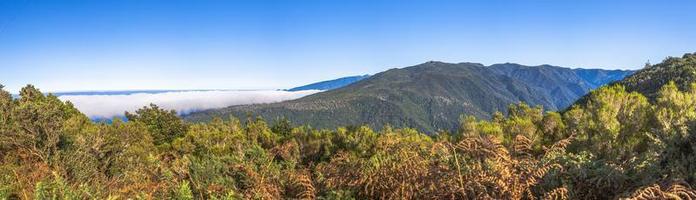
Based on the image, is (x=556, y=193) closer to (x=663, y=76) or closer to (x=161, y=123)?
(x=161, y=123)

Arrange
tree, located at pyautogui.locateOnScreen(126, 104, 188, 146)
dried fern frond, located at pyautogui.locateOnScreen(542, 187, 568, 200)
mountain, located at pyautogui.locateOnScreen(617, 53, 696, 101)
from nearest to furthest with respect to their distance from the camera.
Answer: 1. dried fern frond, located at pyautogui.locateOnScreen(542, 187, 568, 200)
2. tree, located at pyautogui.locateOnScreen(126, 104, 188, 146)
3. mountain, located at pyautogui.locateOnScreen(617, 53, 696, 101)

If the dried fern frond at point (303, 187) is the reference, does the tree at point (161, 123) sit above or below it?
below

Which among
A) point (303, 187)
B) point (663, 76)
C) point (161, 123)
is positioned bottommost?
point (161, 123)

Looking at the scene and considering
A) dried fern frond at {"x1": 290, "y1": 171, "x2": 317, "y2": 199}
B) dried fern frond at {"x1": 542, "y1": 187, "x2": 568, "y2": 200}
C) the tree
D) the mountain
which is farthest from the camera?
the mountain

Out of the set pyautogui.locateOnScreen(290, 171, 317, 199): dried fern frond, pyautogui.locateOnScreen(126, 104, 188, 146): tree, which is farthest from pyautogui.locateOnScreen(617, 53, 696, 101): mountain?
pyautogui.locateOnScreen(290, 171, 317, 199): dried fern frond

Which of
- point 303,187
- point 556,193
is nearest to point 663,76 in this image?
point 303,187

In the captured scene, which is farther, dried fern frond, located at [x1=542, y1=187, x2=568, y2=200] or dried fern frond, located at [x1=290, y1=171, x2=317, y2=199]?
dried fern frond, located at [x1=290, y1=171, x2=317, y2=199]

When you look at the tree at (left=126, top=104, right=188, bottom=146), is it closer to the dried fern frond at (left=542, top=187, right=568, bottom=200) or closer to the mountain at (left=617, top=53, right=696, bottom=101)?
the dried fern frond at (left=542, top=187, right=568, bottom=200)

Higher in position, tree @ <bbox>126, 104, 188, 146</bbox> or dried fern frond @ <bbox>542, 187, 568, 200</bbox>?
dried fern frond @ <bbox>542, 187, 568, 200</bbox>

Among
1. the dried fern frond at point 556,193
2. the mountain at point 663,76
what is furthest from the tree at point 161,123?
the mountain at point 663,76

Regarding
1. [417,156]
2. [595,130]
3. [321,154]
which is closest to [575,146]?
[595,130]

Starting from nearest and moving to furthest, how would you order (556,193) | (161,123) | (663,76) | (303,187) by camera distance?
1. (556,193)
2. (303,187)
3. (161,123)
4. (663,76)

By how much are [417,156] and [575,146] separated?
17.9 meters

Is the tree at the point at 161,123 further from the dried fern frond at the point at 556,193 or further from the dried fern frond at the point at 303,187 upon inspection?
the dried fern frond at the point at 556,193
